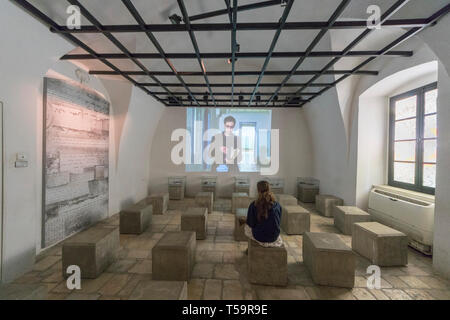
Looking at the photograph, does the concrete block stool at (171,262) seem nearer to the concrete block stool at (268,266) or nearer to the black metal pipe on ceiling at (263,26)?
the concrete block stool at (268,266)

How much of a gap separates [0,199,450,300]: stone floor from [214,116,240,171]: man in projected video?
181 inches

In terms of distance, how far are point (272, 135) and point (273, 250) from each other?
626 cm

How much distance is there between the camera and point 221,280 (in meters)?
2.79

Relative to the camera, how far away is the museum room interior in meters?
2.64

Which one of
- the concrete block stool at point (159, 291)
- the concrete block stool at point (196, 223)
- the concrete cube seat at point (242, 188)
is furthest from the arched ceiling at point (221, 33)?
the concrete cube seat at point (242, 188)

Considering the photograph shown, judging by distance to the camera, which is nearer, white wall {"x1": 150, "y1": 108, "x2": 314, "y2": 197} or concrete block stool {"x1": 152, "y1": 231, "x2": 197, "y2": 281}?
concrete block stool {"x1": 152, "y1": 231, "x2": 197, "y2": 281}

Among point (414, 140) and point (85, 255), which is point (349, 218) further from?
point (85, 255)

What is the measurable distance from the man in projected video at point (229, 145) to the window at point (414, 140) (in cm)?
525

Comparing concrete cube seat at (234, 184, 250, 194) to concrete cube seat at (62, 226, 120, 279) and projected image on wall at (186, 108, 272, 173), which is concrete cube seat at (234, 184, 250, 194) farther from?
concrete cube seat at (62, 226, 120, 279)

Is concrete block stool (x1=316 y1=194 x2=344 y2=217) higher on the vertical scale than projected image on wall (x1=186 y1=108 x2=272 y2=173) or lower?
lower

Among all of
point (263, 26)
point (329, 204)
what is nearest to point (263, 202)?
point (263, 26)

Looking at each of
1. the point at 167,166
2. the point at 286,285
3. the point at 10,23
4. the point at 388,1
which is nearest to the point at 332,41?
the point at 388,1

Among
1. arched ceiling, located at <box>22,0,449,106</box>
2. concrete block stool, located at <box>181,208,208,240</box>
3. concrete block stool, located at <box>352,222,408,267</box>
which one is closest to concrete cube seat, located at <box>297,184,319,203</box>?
arched ceiling, located at <box>22,0,449,106</box>

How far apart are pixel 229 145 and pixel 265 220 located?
5.74 metres
